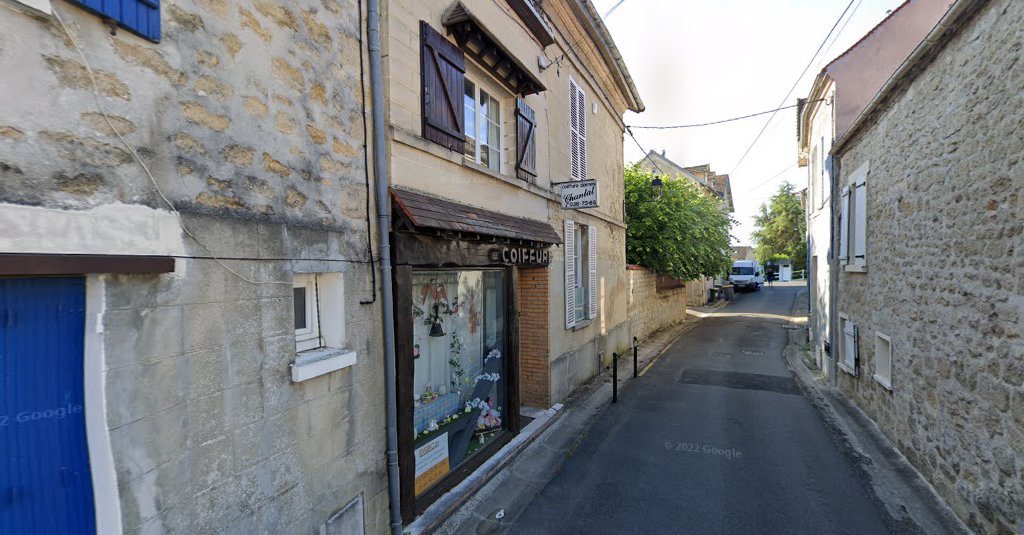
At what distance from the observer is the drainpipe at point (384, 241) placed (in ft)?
13.7

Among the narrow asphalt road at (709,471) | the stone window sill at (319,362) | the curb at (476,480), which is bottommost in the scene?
the narrow asphalt road at (709,471)

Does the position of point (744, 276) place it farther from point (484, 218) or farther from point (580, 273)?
point (484, 218)

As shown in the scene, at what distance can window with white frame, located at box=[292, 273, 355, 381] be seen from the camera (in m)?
3.59

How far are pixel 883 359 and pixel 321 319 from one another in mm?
8151

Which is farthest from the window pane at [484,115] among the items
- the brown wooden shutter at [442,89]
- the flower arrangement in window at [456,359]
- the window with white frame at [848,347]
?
the window with white frame at [848,347]

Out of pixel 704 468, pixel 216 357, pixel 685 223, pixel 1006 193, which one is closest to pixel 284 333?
pixel 216 357

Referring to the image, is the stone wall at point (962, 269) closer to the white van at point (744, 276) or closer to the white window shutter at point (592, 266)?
the white window shutter at point (592, 266)

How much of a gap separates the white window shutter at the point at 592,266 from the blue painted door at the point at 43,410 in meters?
8.75

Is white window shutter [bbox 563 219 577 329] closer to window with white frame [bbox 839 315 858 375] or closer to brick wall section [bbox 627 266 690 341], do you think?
window with white frame [bbox 839 315 858 375]

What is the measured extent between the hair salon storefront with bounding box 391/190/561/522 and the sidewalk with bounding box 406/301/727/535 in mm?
247

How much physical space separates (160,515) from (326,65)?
10.9 feet

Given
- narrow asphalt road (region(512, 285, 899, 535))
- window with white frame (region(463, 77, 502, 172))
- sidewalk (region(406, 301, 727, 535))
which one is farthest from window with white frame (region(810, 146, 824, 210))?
window with white frame (region(463, 77, 502, 172))

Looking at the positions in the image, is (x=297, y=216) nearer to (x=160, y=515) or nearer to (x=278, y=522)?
(x=160, y=515)

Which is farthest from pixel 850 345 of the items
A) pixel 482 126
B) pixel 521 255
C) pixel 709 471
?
pixel 482 126
